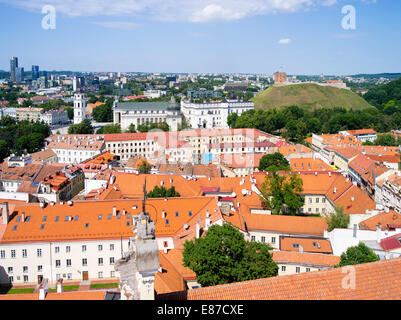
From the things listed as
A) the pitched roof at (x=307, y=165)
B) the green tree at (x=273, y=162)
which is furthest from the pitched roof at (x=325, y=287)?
the pitched roof at (x=307, y=165)

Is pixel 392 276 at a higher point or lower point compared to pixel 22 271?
higher

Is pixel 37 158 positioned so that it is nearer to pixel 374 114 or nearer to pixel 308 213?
pixel 308 213

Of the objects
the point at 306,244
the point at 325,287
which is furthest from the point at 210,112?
the point at 325,287

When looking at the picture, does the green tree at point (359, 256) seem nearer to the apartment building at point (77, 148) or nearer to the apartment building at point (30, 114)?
the apartment building at point (77, 148)

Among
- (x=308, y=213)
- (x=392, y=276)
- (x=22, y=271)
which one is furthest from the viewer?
(x=308, y=213)

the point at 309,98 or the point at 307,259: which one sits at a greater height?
the point at 309,98

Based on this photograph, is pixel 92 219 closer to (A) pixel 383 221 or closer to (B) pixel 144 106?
(A) pixel 383 221
